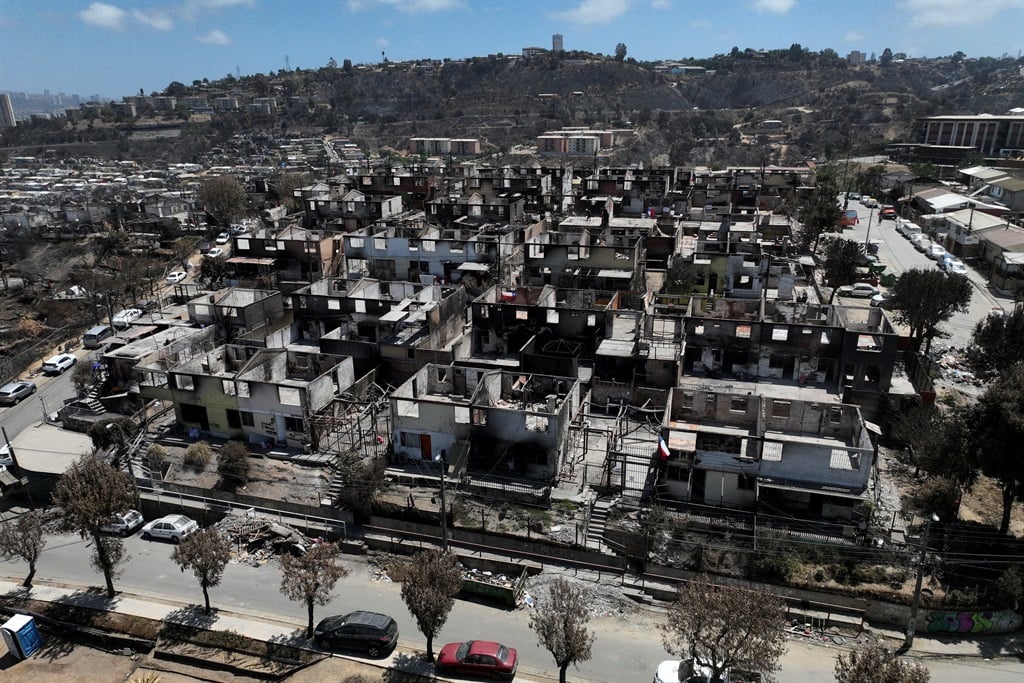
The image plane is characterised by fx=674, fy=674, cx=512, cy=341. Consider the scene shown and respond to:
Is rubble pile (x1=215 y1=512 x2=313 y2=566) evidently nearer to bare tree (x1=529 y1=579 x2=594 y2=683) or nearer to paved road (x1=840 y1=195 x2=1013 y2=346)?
bare tree (x1=529 y1=579 x2=594 y2=683)

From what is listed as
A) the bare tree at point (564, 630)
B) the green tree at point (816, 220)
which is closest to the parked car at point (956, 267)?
the green tree at point (816, 220)

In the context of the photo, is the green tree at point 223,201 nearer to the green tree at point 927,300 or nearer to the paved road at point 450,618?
the paved road at point 450,618

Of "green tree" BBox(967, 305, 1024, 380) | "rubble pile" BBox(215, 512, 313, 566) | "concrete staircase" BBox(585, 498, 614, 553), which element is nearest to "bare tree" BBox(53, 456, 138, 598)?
"rubble pile" BBox(215, 512, 313, 566)

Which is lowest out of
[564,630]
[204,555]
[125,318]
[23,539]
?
[23,539]

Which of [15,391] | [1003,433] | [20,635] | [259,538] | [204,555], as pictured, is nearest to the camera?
[204,555]

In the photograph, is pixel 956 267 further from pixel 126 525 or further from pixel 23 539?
pixel 23 539

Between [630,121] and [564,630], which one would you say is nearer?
[564,630]

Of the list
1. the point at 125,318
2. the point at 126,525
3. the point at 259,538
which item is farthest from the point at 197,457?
the point at 125,318
